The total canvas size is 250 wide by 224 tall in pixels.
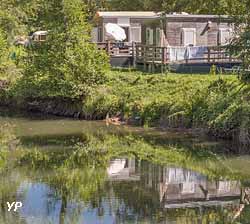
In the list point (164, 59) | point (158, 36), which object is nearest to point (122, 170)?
point (164, 59)

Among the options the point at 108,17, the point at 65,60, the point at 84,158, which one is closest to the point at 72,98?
the point at 65,60

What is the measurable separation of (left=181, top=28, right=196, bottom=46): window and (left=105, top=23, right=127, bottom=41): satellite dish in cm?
441

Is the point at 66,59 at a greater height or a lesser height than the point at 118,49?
lesser

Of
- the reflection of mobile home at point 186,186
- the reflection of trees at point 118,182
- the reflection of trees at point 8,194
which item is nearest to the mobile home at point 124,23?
the reflection of trees at point 118,182

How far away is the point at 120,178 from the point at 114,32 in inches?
1004

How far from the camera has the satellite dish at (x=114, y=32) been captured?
42909mm

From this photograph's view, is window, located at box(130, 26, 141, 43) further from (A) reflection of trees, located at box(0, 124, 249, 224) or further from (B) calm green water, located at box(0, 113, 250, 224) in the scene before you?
(A) reflection of trees, located at box(0, 124, 249, 224)

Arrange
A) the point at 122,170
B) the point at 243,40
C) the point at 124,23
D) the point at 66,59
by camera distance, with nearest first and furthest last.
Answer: the point at 122,170, the point at 243,40, the point at 66,59, the point at 124,23

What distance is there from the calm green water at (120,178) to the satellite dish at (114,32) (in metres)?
16.2

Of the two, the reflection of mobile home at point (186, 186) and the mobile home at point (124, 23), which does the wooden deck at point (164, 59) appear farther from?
the reflection of mobile home at point (186, 186)

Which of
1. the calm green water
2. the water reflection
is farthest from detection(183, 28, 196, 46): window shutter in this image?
the water reflection

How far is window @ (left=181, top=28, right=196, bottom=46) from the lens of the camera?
40750 mm

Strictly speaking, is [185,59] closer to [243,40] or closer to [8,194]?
[243,40]

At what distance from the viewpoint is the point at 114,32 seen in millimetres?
43062
